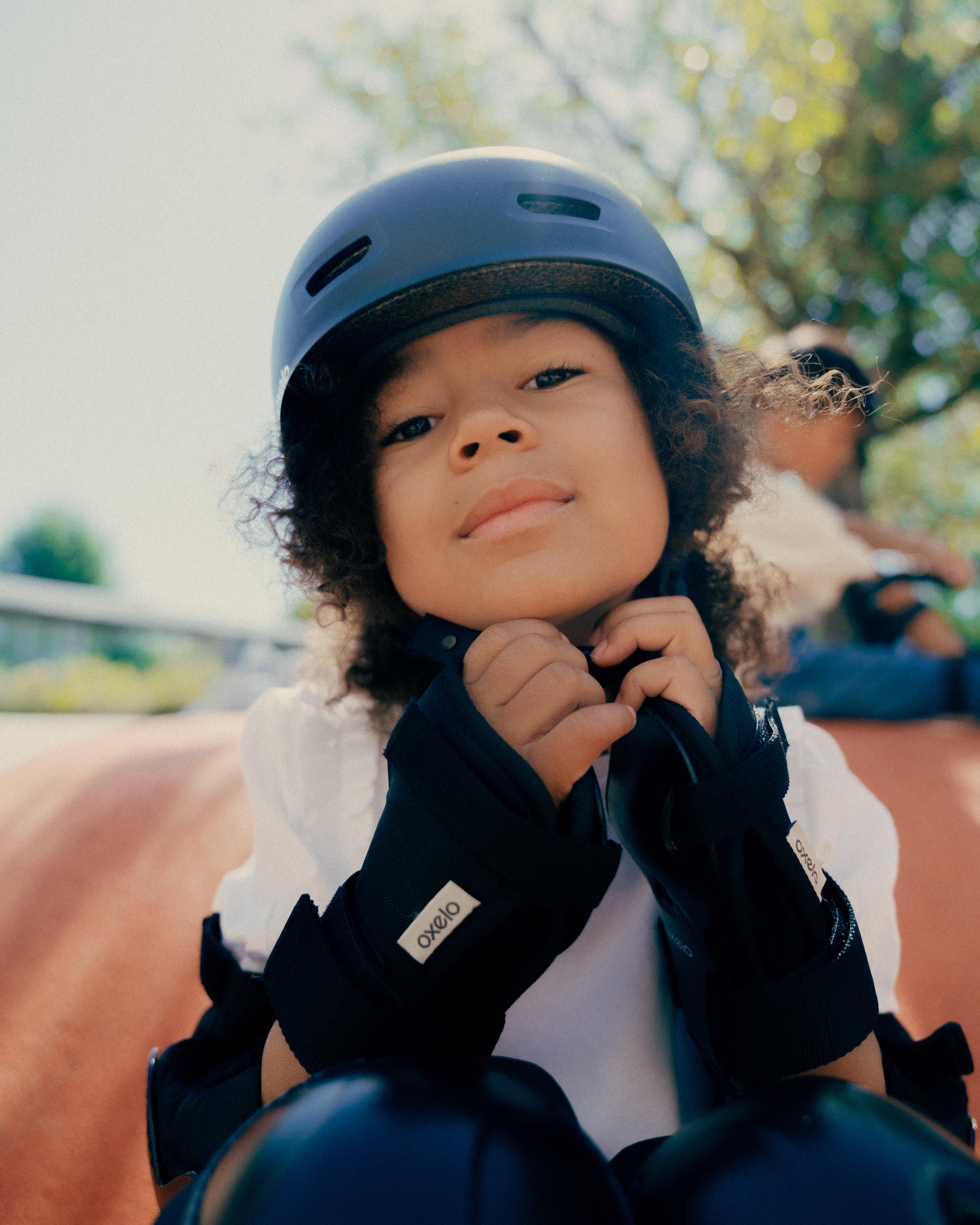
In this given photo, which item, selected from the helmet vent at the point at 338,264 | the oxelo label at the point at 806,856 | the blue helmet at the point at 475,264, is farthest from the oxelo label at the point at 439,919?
the helmet vent at the point at 338,264

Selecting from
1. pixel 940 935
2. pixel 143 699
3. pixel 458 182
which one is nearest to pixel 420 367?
pixel 458 182

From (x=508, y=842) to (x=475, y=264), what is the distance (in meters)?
0.77

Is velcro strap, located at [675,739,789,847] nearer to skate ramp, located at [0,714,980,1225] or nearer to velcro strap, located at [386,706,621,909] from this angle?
velcro strap, located at [386,706,621,909]

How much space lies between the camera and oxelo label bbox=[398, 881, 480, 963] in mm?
690

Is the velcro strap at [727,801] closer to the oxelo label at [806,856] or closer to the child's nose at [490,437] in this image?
the oxelo label at [806,856]

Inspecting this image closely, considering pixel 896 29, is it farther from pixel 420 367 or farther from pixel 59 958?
pixel 59 958

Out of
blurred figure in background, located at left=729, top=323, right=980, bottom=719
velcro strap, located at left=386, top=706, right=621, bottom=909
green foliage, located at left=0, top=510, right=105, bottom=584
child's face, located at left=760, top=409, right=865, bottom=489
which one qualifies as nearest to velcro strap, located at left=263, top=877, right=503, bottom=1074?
velcro strap, located at left=386, top=706, right=621, bottom=909

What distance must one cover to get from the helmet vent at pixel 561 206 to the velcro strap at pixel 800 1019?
1.04 meters

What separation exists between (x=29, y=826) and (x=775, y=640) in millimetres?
1646

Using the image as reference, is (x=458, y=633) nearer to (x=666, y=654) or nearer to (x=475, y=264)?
(x=666, y=654)

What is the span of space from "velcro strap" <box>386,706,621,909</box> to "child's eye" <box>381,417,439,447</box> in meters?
0.50

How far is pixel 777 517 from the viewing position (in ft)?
8.92

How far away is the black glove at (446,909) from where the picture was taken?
2.25ft

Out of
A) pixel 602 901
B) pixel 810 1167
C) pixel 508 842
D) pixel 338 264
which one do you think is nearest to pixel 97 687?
pixel 338 264
